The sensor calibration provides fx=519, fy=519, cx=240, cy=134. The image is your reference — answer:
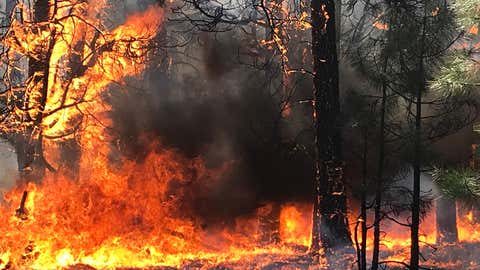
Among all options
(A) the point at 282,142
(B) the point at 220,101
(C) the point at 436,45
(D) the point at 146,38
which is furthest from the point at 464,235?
(D) the point at 146,38

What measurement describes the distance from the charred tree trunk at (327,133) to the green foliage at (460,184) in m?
2.17

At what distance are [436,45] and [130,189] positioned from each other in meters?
8.44

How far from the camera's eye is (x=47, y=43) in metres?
10.5

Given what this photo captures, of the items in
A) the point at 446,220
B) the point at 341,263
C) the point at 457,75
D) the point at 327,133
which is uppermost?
the point at 457,75

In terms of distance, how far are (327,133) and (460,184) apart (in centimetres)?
291

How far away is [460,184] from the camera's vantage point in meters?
8.28

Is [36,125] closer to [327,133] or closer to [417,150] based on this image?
[327,133]

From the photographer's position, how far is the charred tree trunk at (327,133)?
1034 centimetres

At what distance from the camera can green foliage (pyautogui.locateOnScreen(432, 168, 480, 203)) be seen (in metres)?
8.25

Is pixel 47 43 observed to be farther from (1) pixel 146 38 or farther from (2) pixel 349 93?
(2) pixel 349 93

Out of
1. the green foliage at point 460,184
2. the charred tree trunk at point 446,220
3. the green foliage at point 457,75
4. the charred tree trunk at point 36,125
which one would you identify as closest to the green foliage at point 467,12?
the green foliage at point 457,75

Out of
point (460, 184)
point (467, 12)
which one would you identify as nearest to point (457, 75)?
point (467, 12)

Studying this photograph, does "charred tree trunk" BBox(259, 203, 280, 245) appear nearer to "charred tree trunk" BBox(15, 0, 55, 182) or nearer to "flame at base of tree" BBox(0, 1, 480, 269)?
"flame at base of tree" BBox(0, 1, 480, 269)

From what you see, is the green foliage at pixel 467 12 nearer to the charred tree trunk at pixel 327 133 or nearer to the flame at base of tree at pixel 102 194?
the charred tree trunk at pixel 327 133
